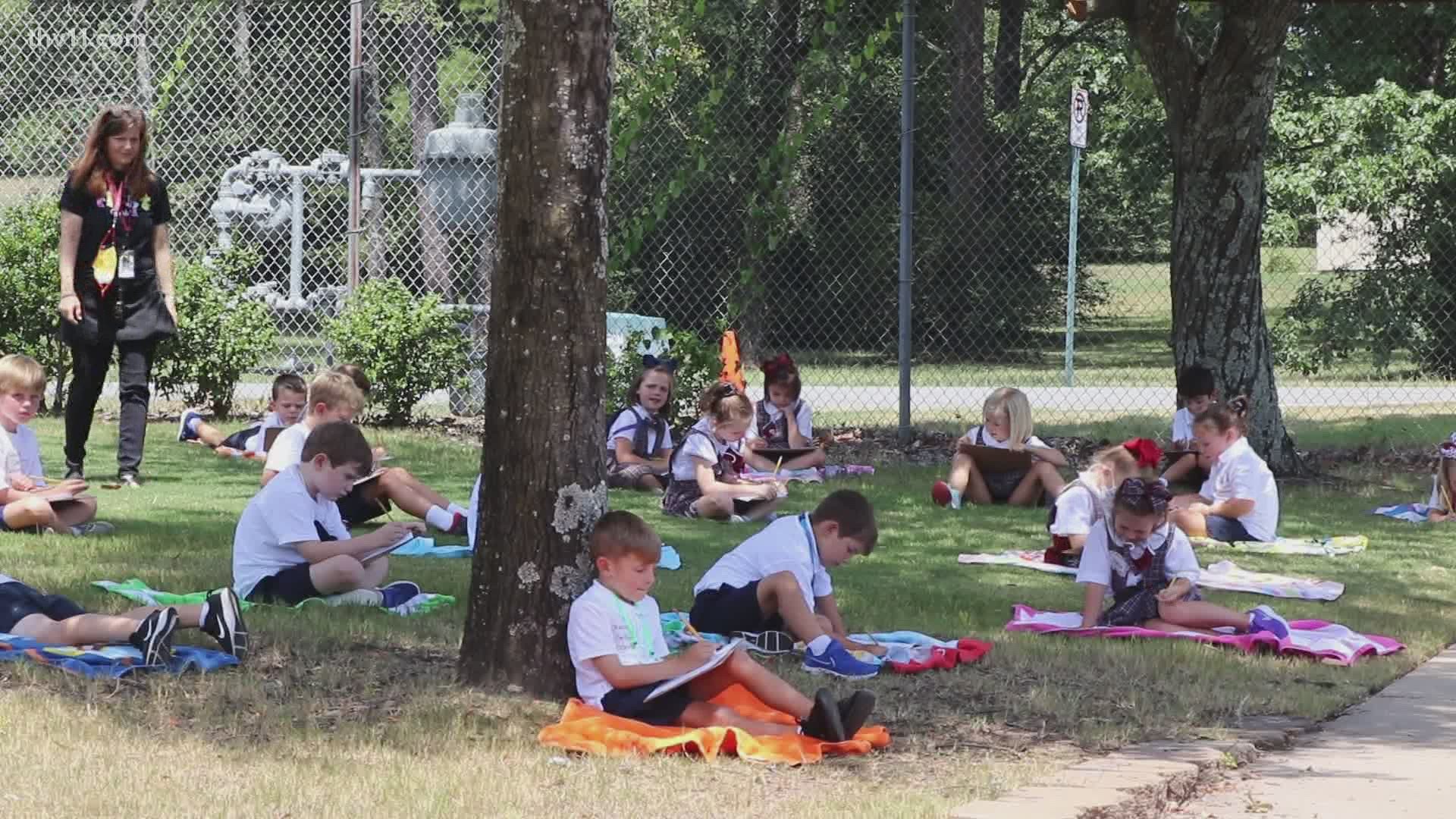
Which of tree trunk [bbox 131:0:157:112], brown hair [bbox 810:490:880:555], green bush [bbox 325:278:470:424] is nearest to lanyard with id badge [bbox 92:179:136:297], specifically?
green bush [bbox 325:278:470:424]

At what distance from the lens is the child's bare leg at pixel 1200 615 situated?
7445 mm

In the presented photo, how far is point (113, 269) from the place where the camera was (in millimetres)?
10852

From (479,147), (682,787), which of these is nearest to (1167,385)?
(479,147)

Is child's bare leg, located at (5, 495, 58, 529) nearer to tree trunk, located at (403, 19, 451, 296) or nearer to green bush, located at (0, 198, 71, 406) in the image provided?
green bush, located at (0, 198, 71, 406)

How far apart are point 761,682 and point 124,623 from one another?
2176 mm

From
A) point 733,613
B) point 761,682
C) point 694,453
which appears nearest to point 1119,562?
point 733,613

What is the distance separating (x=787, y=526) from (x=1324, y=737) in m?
1.97

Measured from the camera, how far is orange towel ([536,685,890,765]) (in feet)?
17.9

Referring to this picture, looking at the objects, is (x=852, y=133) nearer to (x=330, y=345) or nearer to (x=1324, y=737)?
(x=330, y=345)

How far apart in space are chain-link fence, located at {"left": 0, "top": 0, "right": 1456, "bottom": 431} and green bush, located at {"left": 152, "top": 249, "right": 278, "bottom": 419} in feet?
2.34

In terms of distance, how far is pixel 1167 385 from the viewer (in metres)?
18.9

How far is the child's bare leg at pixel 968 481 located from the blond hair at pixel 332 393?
12.4 ft

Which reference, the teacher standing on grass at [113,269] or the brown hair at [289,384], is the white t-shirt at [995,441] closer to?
the brown hair at [289,384]

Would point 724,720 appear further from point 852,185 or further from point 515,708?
point 852,185
